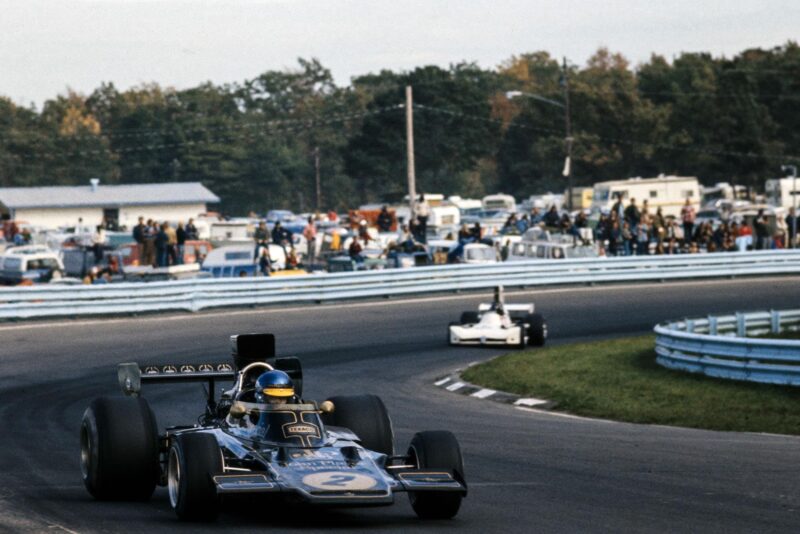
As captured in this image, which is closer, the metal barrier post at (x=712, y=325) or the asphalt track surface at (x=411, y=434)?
the asphalt track surface at (x=411, y=434)

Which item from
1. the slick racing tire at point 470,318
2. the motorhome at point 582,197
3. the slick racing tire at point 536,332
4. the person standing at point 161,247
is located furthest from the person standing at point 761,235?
the motorhome at point 582,197

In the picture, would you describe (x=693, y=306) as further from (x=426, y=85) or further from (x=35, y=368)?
(x=426, y=85)

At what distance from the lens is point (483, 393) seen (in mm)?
20281

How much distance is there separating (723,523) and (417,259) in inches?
1131

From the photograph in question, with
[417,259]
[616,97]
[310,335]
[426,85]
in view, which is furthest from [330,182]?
[310,335]

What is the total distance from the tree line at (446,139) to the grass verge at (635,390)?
7921 cm

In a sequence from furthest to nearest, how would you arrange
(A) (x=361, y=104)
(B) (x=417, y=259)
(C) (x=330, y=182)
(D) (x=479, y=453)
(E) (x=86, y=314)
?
(A) (x=361, y=104)
(C) (x=330, y=182)
(B) (x=417, y=259)
(E) (x=86, y=314)
(D) (x=479, y=453)

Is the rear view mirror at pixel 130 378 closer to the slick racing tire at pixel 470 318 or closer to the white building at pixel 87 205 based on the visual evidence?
the slick racing tire at pixel 470 318

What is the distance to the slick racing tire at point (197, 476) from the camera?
378 inches

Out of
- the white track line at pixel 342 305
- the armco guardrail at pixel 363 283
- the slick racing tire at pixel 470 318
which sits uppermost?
the armco guardrail at pixel 363 283

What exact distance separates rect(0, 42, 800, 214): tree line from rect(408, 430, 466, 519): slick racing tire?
91882mm

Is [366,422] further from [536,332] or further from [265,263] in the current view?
[265,263]

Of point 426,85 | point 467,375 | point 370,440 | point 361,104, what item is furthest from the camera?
point 361,104

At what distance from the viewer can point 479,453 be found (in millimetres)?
13742
